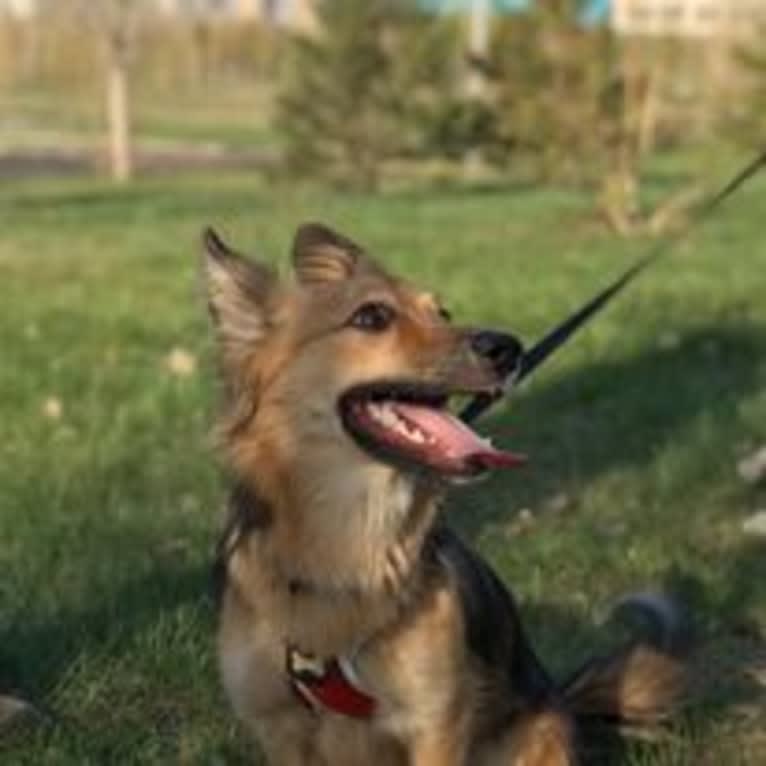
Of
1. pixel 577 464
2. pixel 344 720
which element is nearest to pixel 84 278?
pixel 577 464

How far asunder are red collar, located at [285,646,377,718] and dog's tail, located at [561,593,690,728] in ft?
2.68

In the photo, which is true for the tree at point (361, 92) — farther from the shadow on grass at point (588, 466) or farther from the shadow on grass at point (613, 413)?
the shadow on grass at point (613, 413)

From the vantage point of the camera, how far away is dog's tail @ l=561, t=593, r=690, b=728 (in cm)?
543

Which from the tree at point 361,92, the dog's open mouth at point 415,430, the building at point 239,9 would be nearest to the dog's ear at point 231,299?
the dog's open mouth at point 415,430

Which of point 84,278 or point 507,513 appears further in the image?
point 84,278

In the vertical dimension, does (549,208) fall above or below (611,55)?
below

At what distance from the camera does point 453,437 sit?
15.4ft

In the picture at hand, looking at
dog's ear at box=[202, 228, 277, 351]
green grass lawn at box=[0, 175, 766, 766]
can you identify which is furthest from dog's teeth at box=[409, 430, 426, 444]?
green grass lawn at box=[0, 175, 766, 766]

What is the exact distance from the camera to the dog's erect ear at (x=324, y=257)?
510 cm

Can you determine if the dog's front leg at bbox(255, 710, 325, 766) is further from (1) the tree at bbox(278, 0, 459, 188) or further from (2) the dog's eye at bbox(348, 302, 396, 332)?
(1) the tree at bbox(278, 0, 459, 188)

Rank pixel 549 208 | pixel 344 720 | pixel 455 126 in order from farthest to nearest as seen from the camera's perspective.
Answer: pixel 455 126 → pixel 549 208 → pixel 344 720

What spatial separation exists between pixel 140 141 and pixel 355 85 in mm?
17197

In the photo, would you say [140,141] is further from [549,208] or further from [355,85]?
[549,208]

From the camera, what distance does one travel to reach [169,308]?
1390 centimetres
